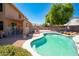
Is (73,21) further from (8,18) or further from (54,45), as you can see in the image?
(8,18)

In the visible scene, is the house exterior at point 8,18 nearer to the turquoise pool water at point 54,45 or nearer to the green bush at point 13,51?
the turquoise pool water at point 54,45

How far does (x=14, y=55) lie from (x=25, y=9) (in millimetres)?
2647

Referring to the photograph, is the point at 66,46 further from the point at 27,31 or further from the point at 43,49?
the point at 27,31

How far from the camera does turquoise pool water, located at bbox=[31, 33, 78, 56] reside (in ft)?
24.4

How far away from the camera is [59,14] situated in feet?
25.7

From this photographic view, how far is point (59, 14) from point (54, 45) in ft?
5.46

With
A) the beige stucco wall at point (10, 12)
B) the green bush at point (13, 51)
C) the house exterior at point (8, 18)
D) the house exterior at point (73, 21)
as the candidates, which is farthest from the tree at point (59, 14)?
the beige stucco wall at point (10, 12)

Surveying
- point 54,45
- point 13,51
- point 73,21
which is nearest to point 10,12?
point 54,45

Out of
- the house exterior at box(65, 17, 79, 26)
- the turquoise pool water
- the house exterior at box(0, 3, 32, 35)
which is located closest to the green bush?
the turquoise pool water

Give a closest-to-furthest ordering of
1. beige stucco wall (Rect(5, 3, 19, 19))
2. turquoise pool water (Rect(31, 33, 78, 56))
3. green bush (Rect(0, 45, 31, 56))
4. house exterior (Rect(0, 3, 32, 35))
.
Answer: green bush (Rect(0, 45, 31, 56))
turquoise pool water (Rect(31, 33, 78, 56))
house exterior (Rect(0, 3, 32, 35))
beige stucco wall (Rect(5, 3, 19, 19))

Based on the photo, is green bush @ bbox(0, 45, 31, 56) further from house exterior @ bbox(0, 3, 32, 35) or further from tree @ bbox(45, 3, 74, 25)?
house exterior @ bbox(0, 3, 32, 35)

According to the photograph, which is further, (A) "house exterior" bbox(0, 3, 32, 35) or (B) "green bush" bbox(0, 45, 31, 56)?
(A) "house exterior" bbox(0, 3, 32, 35)

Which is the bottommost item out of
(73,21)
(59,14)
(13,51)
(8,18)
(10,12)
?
(13,51)

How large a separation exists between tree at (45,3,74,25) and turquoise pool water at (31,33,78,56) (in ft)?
3.03
